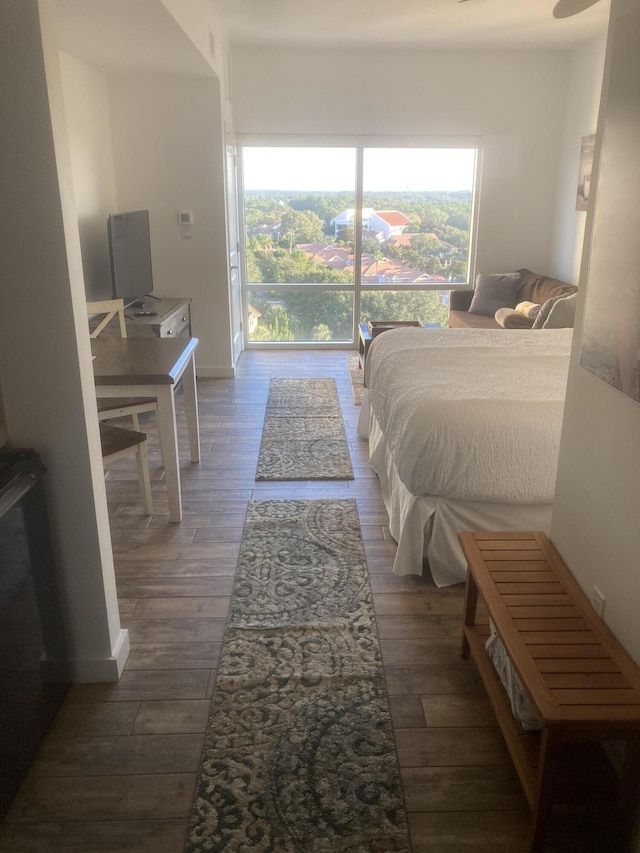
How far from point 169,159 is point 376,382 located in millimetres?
3020

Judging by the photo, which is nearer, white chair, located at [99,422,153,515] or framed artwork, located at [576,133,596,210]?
white chair, located at [99,422,153,515]

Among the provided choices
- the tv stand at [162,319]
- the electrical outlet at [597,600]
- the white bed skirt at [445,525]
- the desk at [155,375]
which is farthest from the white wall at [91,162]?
the electrical outlet at [597,600]

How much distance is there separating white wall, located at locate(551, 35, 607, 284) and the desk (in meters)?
3.82

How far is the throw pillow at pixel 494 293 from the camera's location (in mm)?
6059

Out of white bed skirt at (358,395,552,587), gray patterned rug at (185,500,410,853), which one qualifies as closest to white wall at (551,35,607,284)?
white bed skirt at (358,395,552,587)

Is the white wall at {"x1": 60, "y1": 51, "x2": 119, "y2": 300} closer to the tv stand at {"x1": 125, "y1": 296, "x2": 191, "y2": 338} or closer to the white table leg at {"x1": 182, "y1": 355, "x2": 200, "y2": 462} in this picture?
the tv stand at {"x1": 125, "y1": 296, "x2": 191, "y2": 338}

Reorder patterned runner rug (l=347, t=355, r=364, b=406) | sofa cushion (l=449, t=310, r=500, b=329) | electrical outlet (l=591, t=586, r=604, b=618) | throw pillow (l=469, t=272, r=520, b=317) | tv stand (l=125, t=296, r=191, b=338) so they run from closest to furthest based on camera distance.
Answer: electrical outlet (l=591, t=586, r=604, b=618), tv stand (l=125, t=296, r=191, b=338), patterned runner rug (l=347, t=355, r=364, b=406), sofa cushion (l=449, t=310, r=500, b=329), throw pillow (l=469, t=272, r=520, b=317)

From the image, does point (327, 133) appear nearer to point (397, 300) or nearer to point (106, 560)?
point (397, 300)

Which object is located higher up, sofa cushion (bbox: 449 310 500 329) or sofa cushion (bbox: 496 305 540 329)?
sofa cushion (bbox: 496 305 540 329)

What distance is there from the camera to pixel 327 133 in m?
6.15

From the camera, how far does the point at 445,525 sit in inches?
107

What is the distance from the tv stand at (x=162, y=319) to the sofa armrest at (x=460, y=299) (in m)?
2.53

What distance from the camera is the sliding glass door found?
638 centimetres

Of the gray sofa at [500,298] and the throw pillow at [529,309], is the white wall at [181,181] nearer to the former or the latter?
the gray sofa at [500,298]
